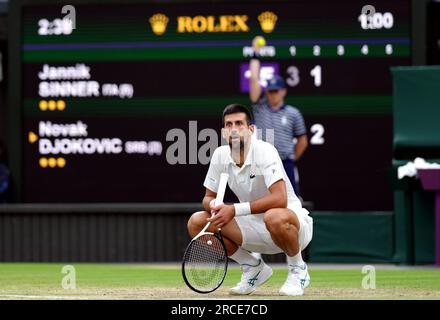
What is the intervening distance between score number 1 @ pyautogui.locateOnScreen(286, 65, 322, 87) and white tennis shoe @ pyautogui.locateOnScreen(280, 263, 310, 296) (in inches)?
218

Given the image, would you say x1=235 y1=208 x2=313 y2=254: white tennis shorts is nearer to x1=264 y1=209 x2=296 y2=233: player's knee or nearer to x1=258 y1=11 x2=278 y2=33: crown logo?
x1=264 y1=209 x2=296 y2=233: player's knee

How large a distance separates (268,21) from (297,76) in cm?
70

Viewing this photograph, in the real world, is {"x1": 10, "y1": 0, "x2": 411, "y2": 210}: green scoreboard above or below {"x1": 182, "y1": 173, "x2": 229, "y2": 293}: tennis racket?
above

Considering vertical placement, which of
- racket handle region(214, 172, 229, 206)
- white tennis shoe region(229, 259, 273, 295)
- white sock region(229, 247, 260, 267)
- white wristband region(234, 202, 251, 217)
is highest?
racket handle region(214, 172, 229, 206)

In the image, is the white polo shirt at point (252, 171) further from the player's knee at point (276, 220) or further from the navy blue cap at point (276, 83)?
the navy blue cap at point (276, 83)

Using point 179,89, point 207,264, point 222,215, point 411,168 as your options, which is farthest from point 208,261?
point 179,89

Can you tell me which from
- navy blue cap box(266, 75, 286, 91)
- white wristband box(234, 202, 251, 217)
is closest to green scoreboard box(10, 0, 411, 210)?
navy blue cap box(266, 75, 286, 91)

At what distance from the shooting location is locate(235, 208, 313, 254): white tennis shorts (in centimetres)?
905

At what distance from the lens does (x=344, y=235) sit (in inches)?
551

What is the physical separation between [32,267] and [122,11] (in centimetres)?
321

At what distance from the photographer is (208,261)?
8.86 metres
